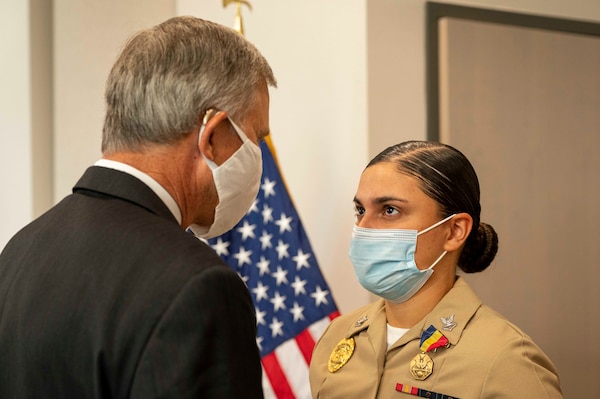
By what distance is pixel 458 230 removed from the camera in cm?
207

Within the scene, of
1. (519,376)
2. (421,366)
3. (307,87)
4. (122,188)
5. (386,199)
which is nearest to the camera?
(122,188)

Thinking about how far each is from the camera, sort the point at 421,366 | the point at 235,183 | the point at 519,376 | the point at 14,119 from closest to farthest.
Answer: the point at 235,183 < the point at 519,376 < the point at 421,366 < the point at 14,119

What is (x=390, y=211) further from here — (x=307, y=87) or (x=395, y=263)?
(x=307, y=87)

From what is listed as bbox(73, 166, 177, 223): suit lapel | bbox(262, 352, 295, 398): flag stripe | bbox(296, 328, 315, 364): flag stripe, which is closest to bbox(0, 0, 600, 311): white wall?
bbox(296, 328, 315, 364): flag stripe

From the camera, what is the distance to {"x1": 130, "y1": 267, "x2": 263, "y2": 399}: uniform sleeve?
3.43 feet

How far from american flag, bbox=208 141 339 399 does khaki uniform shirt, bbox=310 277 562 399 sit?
932 mm

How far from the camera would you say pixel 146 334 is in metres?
1.06

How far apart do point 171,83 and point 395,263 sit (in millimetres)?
994

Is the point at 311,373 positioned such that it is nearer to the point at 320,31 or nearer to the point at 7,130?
the point at 320,31

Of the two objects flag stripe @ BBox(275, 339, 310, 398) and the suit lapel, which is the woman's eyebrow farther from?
flag stripe @ BBox(275, 339, 310, 398)

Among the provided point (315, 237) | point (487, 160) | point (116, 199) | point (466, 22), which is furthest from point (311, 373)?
point (466, 22)

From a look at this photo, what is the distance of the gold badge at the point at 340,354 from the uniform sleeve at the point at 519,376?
0.44 m

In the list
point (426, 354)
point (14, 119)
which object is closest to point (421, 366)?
point (426, 354)

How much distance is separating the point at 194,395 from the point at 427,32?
260cm
